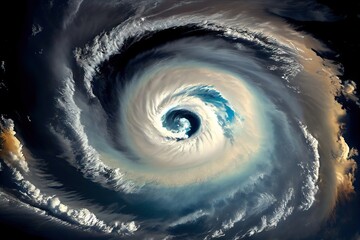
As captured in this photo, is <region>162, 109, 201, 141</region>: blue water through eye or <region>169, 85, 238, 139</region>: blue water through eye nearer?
<region>169, 85, 238, 139</region>: blue water through eye

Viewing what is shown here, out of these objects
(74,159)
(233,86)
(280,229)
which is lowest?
(280,229)

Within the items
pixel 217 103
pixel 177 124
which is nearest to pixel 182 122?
pixel 177 124

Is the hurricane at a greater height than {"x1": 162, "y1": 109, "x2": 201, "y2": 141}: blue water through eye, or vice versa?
{"x1": 162, "y1": 109, "x2": 201, "y2": 141}: blue water through eye

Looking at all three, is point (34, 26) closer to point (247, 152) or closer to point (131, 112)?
point (131, 112)

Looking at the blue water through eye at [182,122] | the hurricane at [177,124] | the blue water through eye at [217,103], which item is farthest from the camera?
the blue water through eye at [182,122]

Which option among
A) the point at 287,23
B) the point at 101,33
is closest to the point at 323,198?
the point at 287,23

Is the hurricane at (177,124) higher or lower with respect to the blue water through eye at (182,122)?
lower

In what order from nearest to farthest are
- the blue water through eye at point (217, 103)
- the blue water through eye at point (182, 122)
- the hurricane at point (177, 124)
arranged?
1. the hurricane at point (177, 124)
2. the blue water through eye at point (217, 103)
3. the blue water through eye at point (182, 122)

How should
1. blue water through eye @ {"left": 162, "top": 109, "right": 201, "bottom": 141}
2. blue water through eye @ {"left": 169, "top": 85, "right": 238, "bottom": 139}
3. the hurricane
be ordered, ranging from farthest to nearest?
1. blue water through eye @ {"left": 162, "top": 109, "right": 201, "bottom": 141}
2. blue water through eye @ {"left": 169, "top": 85, "right": 238, "bottom": 139}
3. the hurricane
